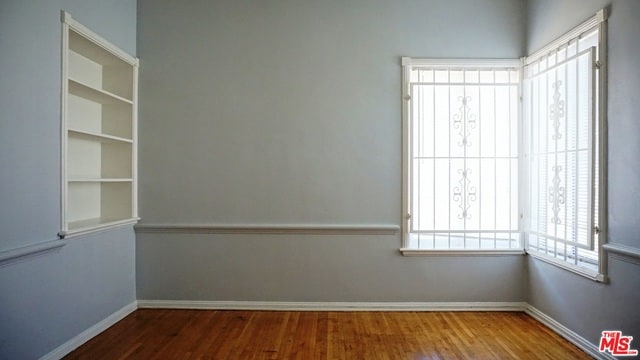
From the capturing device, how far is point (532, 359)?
2.45 metres

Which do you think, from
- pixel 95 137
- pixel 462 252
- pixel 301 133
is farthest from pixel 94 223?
pixel 462 252

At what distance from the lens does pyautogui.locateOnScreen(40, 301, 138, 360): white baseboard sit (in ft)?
7.96

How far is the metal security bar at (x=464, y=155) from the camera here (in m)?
3.31

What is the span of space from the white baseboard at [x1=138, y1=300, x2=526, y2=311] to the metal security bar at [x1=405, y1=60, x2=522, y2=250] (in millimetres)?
510

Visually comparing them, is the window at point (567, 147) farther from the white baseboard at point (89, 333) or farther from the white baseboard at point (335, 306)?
the white baseboard at point (89, 333)

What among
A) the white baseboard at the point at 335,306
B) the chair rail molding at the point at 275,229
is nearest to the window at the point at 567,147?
the white baseboard at the point at 335,306

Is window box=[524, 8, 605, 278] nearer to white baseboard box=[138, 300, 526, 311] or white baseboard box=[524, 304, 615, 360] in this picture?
white baseboard box=[524, 304, 615, 360]

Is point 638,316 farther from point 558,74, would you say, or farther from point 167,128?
point 167,128

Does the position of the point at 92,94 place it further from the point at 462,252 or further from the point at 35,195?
the point at 462,252

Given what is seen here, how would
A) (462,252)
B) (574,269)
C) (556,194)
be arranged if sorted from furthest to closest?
(462,252), (556,194), (574,269)

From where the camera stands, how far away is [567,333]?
2721 millimetres

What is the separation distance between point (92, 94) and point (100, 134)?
12.9 inches

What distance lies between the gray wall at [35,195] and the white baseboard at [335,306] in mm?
725

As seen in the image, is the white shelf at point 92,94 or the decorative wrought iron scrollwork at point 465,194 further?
the decorative wrought iron scrollwork at point 465,194
